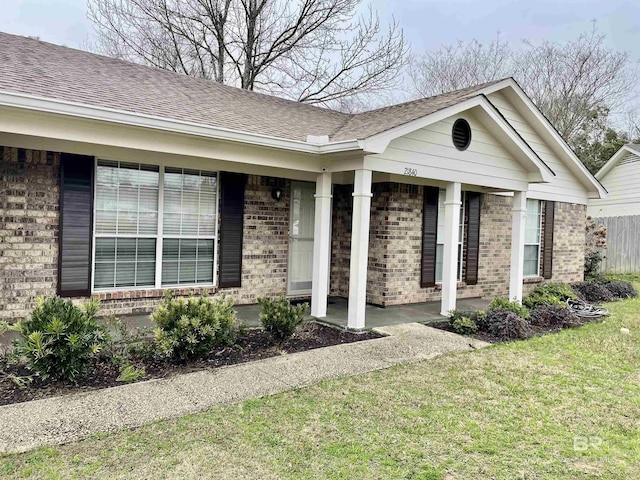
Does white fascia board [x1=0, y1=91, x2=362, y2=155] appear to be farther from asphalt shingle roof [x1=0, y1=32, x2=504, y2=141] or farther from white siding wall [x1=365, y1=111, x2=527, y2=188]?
white siding wall [x1=365, y1=111, x2=527, y2=188]

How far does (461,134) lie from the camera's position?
25.6 ft

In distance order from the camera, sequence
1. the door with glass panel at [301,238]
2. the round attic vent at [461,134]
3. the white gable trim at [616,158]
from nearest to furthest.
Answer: the round attic vent at [461,134] → the door with glass panel at [301,238] → the white gable trim at [616,158]

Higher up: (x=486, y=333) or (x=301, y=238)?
(x=301, y=238)

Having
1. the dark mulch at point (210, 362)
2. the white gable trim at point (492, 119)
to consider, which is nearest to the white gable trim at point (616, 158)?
the white gable trim at point (492, 119)

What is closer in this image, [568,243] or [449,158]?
[449,158]

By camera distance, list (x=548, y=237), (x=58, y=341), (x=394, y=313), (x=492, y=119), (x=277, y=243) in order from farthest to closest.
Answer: (x=548, y=237) → (x=277, y=243) → (x=394, y=313) → (x=492, y=119) → (x=58, y=341)

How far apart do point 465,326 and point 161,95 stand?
18.5 feet

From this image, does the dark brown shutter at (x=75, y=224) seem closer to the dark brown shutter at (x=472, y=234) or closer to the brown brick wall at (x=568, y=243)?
the dark brown shutter at (x=472, y=234)

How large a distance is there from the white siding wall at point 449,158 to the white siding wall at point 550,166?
8.10 ft

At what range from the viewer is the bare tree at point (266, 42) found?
16.9m

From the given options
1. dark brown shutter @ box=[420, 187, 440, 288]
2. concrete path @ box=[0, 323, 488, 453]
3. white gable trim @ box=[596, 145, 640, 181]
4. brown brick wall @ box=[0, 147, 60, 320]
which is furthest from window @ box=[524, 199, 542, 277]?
white gable trim @ box=[596, 145, 640, 181]

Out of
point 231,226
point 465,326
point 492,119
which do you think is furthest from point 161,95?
point 465,326

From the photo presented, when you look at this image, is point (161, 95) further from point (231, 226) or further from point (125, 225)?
point (231, 226)

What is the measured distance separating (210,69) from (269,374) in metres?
A: 16.4
